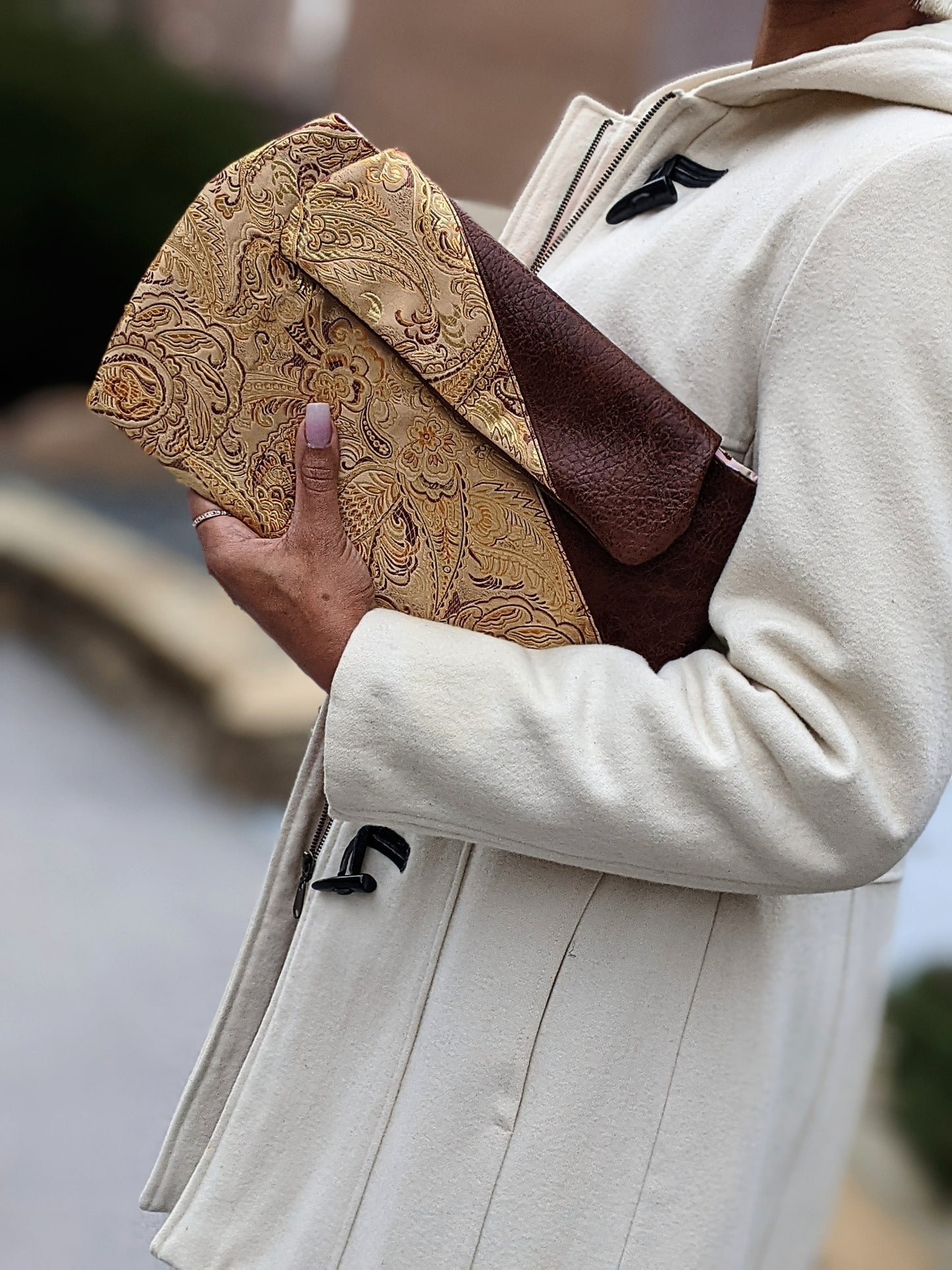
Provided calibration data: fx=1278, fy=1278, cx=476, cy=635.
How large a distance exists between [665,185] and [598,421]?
240 mm

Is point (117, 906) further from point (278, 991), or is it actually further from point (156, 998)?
point (278, 991)

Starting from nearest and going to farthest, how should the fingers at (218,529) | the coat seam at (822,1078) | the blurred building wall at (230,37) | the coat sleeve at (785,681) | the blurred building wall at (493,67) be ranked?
the coat sleeve at (785,681)
the fingers at (218,529)
the coat seam at (822,1078)
the blurred building wall at (493,67)
the blurred building wall at (230,37)

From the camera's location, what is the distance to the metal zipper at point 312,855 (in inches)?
38.5

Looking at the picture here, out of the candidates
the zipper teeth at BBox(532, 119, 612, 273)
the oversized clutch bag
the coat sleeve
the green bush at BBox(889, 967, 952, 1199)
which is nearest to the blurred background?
the green bush at BBox(889, 967, 952, 1199)

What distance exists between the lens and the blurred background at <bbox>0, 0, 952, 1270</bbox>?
2.55 m

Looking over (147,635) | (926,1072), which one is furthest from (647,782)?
(147,635)

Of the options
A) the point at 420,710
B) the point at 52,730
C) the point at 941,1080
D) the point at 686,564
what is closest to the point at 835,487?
the point at 686,564

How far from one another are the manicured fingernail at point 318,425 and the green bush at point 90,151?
8.01 meters

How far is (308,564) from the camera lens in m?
0.85

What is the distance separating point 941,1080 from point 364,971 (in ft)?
6.58

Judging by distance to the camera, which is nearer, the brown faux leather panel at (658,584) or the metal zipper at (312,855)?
the brown faux leather panel at (658,584)

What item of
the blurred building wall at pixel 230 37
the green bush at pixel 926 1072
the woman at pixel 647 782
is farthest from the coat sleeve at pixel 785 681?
the blurred building wall at pixel 230 37

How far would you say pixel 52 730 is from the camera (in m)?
4.55

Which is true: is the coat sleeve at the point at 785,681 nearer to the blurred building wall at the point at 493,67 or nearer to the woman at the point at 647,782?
the woman at the point at 647,782
